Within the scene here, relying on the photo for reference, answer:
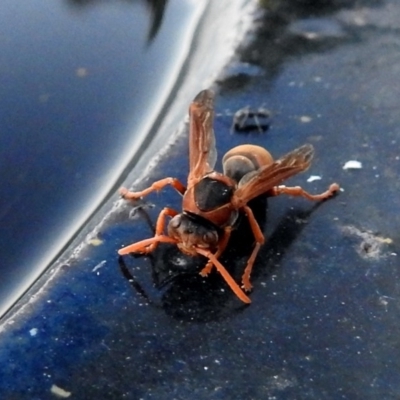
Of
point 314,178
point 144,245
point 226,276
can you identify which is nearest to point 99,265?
point 144,245

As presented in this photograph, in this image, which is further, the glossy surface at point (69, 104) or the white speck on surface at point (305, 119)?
the white speck on surface at point (305, 119)

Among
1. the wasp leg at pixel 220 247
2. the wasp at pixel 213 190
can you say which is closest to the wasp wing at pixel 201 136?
the wasp at pixel 213 190

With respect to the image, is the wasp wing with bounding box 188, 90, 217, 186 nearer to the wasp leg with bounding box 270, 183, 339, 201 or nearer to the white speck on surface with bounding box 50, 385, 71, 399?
the wasp leg with bounding box 270, 183, 339, 201

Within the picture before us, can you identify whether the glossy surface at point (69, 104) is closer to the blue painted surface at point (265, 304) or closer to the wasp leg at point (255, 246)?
the blue painted surface at point (265, 304)

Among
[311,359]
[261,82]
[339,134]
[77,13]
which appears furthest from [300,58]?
[311,359]

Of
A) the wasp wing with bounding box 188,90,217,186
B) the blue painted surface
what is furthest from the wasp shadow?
the wasp wing with bounding box 188,90,217,186

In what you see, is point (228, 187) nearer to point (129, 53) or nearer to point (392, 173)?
point (392, 173)

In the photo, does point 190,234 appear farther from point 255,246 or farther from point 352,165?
point 352,165
